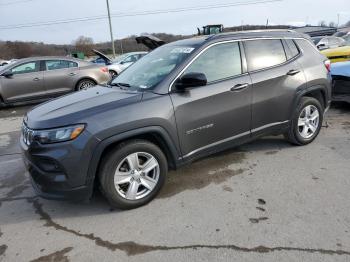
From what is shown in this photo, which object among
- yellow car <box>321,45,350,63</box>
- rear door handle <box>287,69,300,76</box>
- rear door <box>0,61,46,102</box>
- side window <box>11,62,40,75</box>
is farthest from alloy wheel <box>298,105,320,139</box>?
side window <box>11,62,40,75</box>

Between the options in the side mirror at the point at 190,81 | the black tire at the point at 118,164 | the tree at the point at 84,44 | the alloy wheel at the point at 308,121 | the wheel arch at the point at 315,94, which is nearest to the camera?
the black tire at the point at 118,164

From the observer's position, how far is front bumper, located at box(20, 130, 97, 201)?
2.99 m

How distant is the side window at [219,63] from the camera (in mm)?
3748

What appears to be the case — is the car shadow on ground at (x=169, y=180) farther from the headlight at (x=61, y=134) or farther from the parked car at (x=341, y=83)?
the parked car at (x=341, y=83)

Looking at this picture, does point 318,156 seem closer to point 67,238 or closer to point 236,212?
point 236,212

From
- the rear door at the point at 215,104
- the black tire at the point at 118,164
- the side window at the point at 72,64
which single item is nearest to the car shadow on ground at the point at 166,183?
the black tire at the point at 118,164

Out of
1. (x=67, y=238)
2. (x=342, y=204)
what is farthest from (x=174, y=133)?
(x=342, y=204)

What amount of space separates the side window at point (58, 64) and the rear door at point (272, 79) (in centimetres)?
776

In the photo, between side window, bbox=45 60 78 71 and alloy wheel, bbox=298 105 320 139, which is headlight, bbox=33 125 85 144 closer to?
alloy wheel, bbox=298 105 320 139

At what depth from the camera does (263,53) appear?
4.28 meters

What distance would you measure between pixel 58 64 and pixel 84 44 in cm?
5453

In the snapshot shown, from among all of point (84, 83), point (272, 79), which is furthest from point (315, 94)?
point (84, 83)

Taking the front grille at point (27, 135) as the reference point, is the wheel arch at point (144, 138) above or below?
below

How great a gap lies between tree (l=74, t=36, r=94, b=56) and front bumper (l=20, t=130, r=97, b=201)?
174ft
